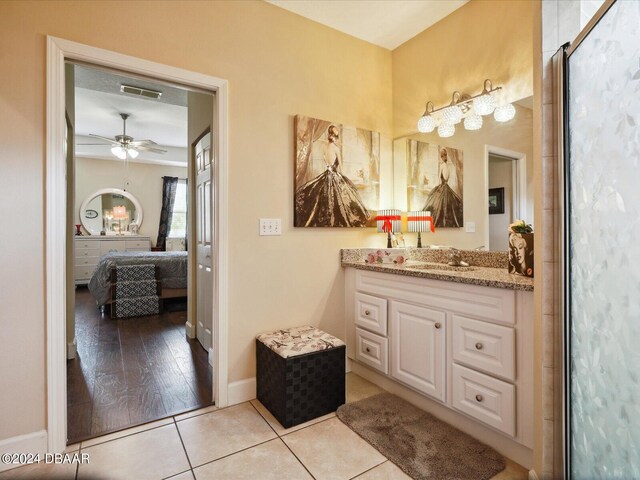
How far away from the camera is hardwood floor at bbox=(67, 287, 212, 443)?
2012 mm

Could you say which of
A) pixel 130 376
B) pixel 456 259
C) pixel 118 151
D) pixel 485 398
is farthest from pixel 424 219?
pixel 118 151

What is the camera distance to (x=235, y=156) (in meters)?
2.18

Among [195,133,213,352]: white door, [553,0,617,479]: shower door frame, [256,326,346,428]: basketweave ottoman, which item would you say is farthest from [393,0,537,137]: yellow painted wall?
[256,326,346,428]: basketweave ottoman

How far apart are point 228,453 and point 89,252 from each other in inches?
250

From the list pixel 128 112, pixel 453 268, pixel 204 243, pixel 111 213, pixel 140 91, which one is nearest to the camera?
pixel 453 268

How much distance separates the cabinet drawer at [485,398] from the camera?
5.17ft

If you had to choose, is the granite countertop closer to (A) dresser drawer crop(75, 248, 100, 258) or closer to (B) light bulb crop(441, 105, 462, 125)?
(B) light bulb crop(441, 105, 462, 125)

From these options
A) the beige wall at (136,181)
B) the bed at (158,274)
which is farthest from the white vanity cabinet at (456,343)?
the beige wall at (136,181)

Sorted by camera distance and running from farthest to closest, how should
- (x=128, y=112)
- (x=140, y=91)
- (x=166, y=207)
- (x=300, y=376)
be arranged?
(x=166, y=207), (x=128, y=112), (x=140, y=91), (x=300, y=376)

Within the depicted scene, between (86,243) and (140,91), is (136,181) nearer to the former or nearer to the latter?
(86,243)

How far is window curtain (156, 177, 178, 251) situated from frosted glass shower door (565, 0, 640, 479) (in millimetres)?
7586

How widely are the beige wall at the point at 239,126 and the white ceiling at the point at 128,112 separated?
1528 mm

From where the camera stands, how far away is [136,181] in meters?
7.40

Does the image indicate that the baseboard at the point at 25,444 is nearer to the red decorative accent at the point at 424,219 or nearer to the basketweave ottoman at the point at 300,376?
the basketweave ottoman at the point at 300,376
